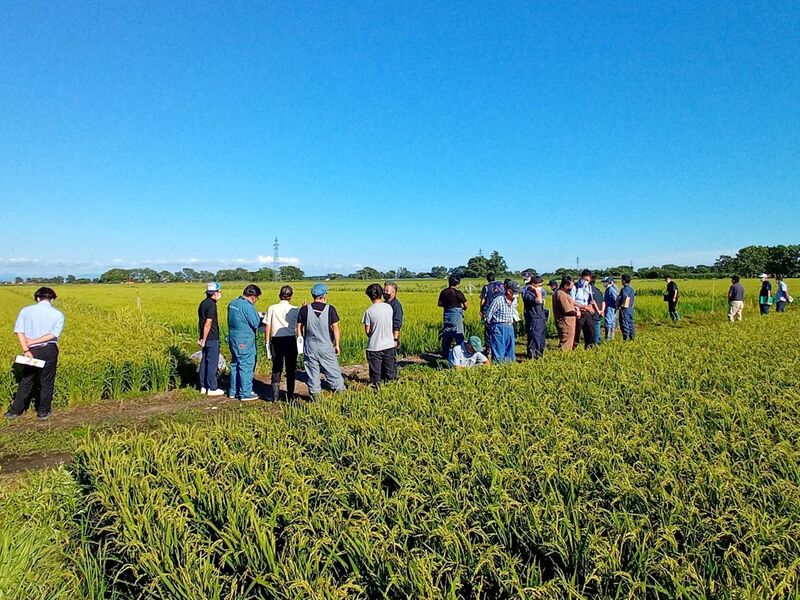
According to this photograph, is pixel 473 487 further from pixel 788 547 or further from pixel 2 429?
pixel 2 429

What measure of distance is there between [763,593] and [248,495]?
7.73 ft

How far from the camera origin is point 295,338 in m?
7.78

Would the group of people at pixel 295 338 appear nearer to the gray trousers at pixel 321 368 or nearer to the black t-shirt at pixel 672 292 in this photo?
the gray trousers at pixel 321 368

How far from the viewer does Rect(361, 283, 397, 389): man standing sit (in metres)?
7.20

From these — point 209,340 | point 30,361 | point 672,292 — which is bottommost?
point 30,361

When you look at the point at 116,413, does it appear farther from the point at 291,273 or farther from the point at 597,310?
the point at 291,273

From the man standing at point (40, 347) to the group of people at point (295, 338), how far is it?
219 centimetres

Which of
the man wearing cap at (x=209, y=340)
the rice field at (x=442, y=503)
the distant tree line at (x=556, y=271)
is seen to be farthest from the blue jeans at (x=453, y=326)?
the distant tree line at (x=556, y=271)

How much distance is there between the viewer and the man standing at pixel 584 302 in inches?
421

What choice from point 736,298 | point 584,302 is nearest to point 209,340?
point 584,302

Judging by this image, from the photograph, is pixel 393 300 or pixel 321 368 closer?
pixel 321 368

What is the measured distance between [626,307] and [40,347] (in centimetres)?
1257

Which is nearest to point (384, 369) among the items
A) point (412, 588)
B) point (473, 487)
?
point (473, 487)

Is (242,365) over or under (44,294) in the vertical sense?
under
